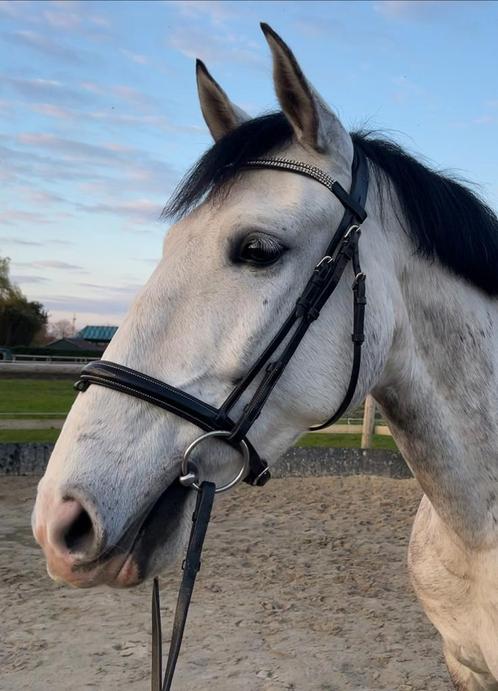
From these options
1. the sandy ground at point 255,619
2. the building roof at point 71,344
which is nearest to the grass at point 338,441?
the sandy ground at point 255,619

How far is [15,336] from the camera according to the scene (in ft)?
129

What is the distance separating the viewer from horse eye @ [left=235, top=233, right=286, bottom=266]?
63.6 inches

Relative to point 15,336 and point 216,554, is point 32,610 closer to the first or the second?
point 216,554

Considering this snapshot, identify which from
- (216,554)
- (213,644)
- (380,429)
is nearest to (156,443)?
(213,644)

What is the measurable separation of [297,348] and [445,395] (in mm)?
553

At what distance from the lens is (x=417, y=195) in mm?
1966

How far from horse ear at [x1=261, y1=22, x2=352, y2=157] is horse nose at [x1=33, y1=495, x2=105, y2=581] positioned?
3.70 ft

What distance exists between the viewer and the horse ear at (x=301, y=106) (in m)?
1.60

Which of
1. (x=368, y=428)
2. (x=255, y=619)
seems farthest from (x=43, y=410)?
(x=255, y=619)

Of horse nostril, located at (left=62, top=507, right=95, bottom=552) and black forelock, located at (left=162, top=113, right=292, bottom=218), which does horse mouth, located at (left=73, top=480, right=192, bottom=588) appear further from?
black forelock, located at (left=162, top=113, right=292, bottom=218)

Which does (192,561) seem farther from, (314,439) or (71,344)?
(71,344)

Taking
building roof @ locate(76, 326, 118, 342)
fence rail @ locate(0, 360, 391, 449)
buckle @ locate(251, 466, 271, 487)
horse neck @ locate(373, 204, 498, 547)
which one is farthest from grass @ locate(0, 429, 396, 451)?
building roof @ locate(76, 326, 118, 342)

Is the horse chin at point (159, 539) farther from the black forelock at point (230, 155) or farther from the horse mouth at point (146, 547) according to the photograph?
the black forelock at point (230, 155)

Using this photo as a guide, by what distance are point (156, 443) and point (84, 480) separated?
187mm
